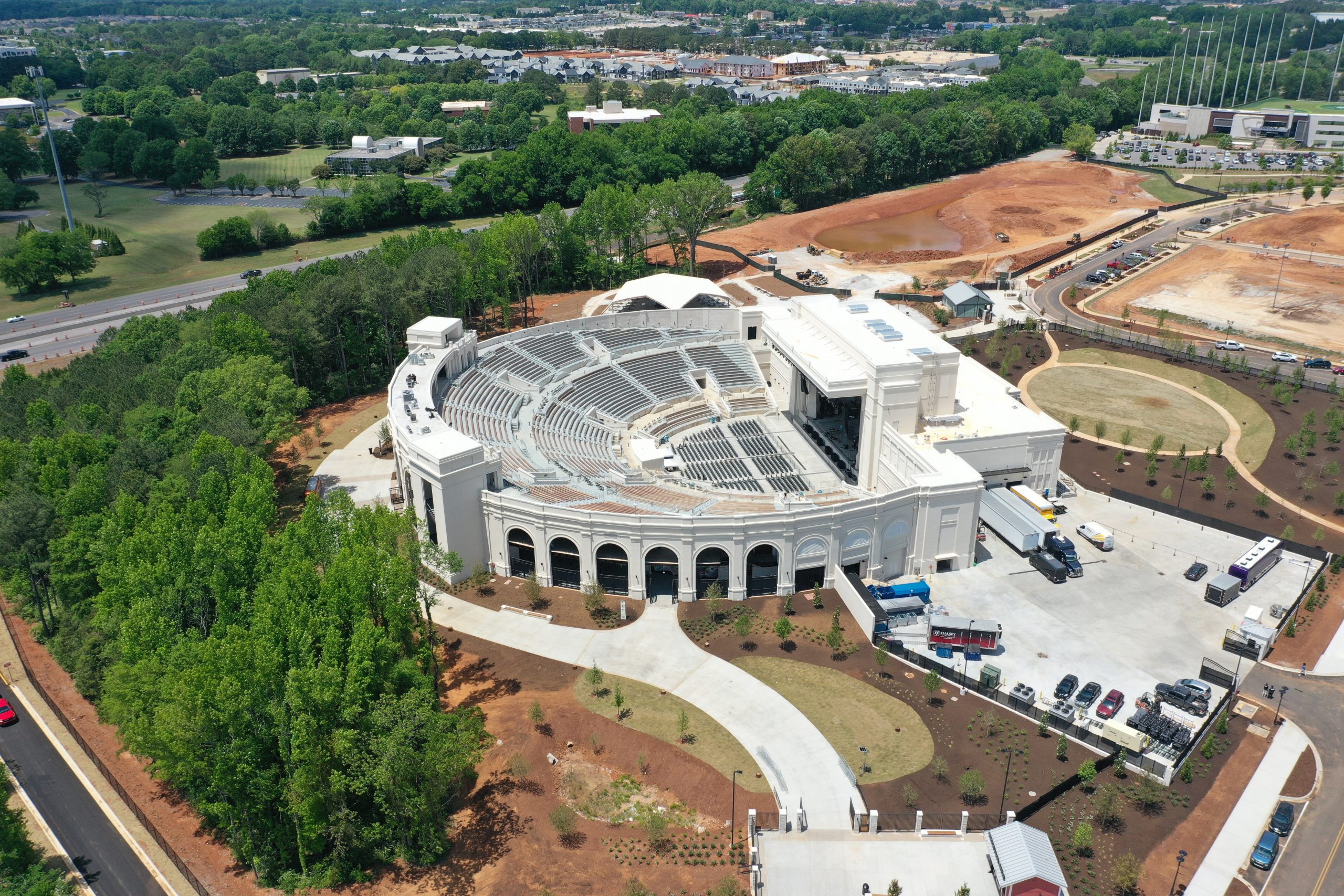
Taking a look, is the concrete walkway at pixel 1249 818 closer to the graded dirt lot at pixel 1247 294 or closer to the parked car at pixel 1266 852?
the parked car at pixel 1266 852

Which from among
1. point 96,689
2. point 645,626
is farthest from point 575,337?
point 96,689

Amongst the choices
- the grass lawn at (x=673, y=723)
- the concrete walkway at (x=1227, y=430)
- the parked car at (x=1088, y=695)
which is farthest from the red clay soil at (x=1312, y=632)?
the grass lawn at (x=673, y=723)

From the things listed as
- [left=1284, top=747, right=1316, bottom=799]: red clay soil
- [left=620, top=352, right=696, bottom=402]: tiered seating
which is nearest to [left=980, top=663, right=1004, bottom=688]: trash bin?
[left=1284, top=747, right=1316, bottom=799]: red clay soil

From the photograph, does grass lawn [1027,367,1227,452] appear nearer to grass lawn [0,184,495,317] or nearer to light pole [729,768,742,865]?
light pole [729,768,742,865]

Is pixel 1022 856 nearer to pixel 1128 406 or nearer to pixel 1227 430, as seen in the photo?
pixel 1227 430

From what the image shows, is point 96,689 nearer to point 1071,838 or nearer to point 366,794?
point 366,794

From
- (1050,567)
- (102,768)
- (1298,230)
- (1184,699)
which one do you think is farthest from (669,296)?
(1298,230)
